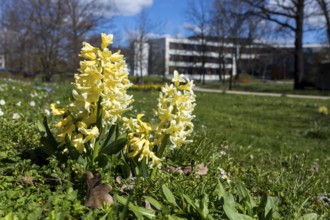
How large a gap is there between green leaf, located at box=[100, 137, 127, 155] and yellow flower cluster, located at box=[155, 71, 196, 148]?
0.68 ft

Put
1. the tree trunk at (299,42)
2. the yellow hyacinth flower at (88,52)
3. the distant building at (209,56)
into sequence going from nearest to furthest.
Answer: the yellow hyacinth flower at (88,52) → the tree trunk at (299,42) → the distant building at (209,56)

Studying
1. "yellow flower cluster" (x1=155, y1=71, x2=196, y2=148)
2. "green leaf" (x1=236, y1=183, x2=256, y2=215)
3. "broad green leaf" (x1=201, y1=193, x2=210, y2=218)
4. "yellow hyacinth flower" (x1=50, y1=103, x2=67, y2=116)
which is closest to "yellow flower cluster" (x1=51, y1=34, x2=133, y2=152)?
"yellow hyacinth flower" (x1=50, y1=103, x2=67, y2=116)

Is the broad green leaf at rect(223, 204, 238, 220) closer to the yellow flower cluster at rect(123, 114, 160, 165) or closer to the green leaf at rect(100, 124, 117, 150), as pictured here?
the yellow flower cluster at rect(123, 114, 160, 165)

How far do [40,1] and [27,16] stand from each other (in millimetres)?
2503

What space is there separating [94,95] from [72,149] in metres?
0.34

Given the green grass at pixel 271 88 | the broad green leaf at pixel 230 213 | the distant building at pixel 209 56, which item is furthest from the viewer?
the distant building at pixel 209 56

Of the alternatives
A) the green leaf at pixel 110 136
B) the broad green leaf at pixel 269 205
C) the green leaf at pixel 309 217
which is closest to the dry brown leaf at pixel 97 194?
the green leaf at pixel 110 136

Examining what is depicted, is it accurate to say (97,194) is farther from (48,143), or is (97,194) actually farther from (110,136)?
(48,143)

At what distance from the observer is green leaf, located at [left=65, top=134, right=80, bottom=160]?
6.79 feet

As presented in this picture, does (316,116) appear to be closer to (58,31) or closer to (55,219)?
(55,219)

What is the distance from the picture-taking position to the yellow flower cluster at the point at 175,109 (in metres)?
2.06

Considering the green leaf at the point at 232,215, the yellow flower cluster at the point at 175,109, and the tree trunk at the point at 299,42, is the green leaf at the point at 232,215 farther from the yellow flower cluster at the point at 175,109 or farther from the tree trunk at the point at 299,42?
the tree trunk at the point at 299,42

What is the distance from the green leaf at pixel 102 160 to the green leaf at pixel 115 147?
0.04 metres

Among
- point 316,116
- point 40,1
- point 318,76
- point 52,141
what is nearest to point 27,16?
point 40,1
